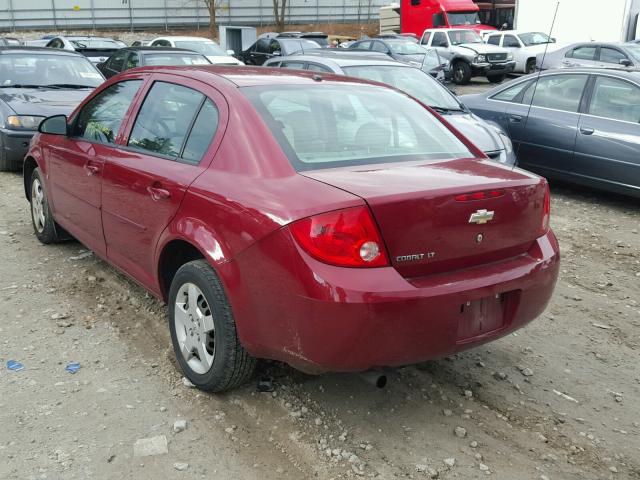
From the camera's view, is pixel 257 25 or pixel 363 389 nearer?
pixel 363 389

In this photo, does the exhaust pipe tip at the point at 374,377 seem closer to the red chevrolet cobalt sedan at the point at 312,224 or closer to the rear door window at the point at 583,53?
the red chevrolet cobalt sedan at the point at 312,224

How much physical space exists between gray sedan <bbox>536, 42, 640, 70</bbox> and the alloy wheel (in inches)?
523

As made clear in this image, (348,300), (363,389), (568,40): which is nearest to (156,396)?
(363,389)

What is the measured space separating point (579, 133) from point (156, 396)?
6.07 metres

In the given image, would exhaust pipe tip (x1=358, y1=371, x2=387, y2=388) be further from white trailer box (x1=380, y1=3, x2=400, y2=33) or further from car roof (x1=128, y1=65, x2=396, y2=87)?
Answer: white trailer box (x1=380, y1=3, x2=400, y2=33)

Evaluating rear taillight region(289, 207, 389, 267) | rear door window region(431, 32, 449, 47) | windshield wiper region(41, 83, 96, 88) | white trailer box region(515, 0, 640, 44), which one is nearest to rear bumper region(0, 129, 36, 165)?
windshield wiper region(41, 83, 96, 88)

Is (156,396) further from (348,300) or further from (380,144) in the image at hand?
(380,144)

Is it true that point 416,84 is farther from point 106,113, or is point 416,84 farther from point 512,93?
point 106,113

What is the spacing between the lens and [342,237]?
2.81 meters

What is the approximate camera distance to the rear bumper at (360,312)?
2.78 meters

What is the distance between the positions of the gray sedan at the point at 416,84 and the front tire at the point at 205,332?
16.0 feet

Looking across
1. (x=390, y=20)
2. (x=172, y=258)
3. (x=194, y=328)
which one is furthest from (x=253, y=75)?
(x=390, y=20)

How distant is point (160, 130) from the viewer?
4.00 meters

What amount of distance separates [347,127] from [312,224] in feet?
3.23
